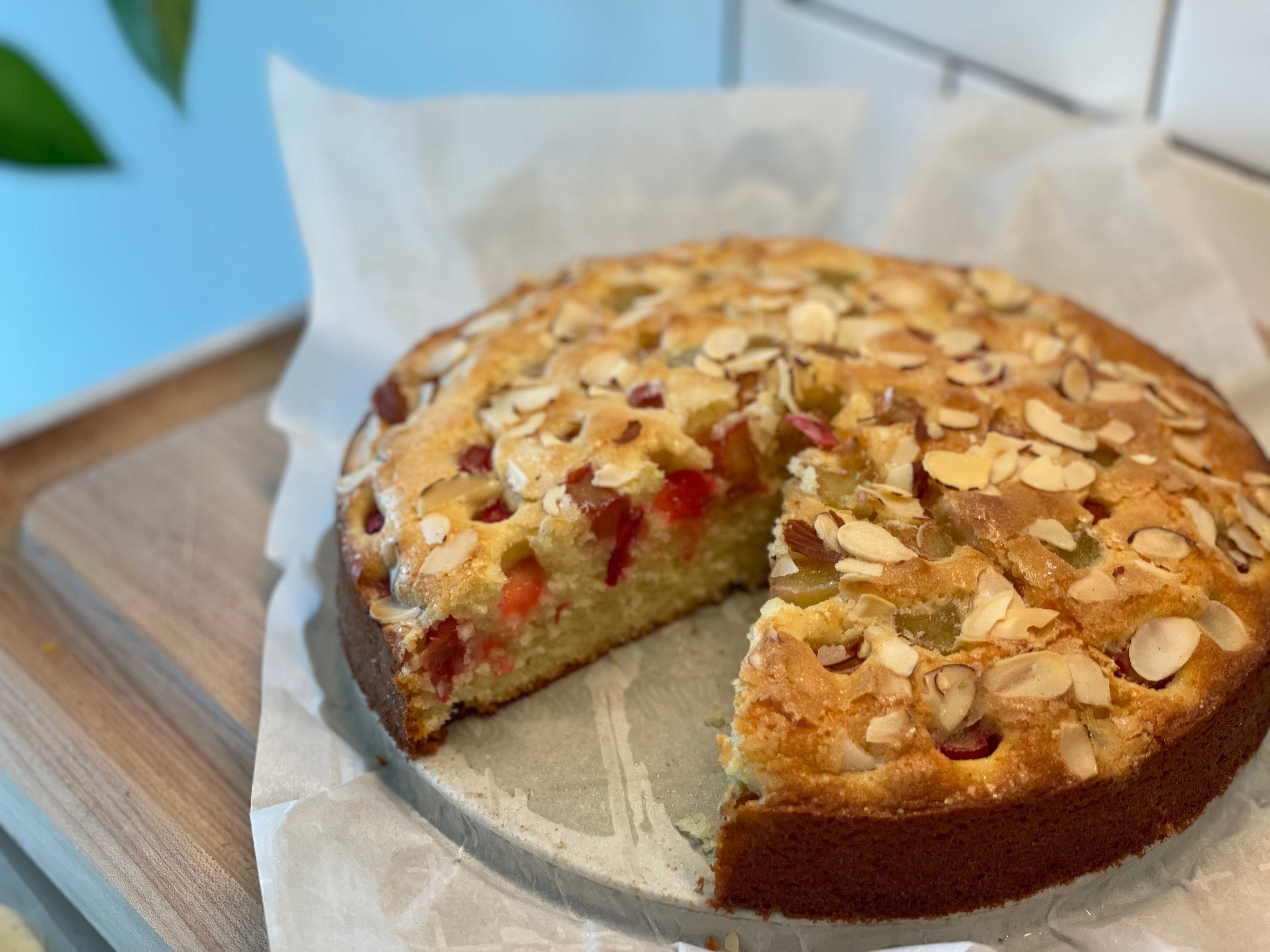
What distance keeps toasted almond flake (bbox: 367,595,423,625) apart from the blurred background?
130cm

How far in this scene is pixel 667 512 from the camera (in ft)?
7.18

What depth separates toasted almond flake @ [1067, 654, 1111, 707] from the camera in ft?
5.67

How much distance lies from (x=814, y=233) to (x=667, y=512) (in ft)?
3.95

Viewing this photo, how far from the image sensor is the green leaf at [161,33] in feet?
9.49

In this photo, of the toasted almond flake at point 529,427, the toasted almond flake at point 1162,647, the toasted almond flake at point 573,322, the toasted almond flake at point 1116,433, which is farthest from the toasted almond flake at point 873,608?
the toasted almond flake at point 573,322

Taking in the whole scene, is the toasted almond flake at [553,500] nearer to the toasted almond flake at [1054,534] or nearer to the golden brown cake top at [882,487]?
the golden brown cake top at [882,487]

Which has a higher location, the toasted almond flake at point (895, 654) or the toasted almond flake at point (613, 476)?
the toasted almond flake at point (613, 476)

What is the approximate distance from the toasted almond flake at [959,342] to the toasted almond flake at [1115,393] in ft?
0.75

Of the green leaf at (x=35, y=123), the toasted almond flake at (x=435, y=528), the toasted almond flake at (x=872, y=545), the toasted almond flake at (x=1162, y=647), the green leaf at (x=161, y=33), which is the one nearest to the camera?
the toasted almond flake at (x=1162, y=647)

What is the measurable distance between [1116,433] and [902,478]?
40cm

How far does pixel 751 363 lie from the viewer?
229cm

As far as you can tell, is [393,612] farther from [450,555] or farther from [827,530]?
[827,530]

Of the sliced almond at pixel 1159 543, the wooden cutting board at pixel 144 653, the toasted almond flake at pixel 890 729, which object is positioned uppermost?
the sliced almond at pixel 1159 543

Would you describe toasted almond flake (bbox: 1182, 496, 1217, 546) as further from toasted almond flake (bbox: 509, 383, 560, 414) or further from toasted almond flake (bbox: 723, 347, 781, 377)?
toasted almond flake (bbox: 509, 383, 560, 414)
